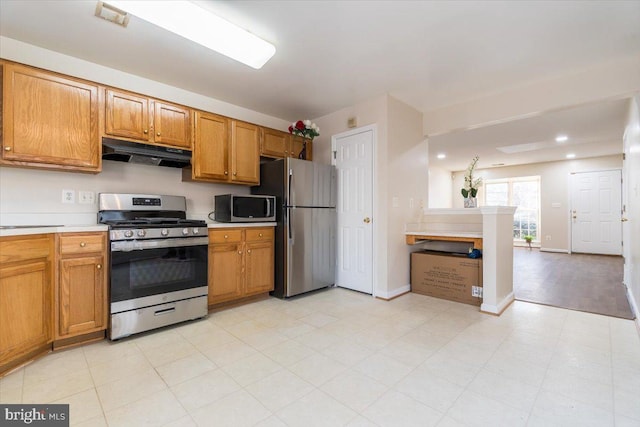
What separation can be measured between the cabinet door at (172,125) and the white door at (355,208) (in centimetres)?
186

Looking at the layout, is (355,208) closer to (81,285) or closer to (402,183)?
(402,183)

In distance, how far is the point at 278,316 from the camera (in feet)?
9.40

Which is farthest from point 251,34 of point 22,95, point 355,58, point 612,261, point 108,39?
point 612,261

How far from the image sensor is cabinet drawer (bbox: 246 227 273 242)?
323 centimetres

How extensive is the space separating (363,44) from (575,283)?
14.6ft

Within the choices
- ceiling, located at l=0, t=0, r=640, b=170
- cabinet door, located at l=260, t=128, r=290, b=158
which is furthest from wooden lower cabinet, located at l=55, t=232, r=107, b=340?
cabinet door, located at l=260, t=128, r=290, b=158

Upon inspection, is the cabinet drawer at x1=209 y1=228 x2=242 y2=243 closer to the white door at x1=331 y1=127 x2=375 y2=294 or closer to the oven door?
the oven door

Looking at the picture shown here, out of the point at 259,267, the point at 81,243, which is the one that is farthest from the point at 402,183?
the point at 81,243

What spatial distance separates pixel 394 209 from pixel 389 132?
93 centimetres

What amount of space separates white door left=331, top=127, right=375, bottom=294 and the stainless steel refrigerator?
0.21m

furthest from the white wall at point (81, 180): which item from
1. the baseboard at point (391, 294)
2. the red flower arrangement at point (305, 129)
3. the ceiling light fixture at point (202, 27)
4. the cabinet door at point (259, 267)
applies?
the baseboard at point (391, 294)

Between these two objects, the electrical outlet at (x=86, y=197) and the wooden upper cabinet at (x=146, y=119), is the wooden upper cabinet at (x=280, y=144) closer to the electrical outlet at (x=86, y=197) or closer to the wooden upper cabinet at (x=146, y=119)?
the wooden upper cabinet at (x=146, y=119)

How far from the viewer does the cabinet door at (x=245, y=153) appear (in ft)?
10.9

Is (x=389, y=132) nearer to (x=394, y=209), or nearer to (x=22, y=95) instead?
(x=394, y=209)
